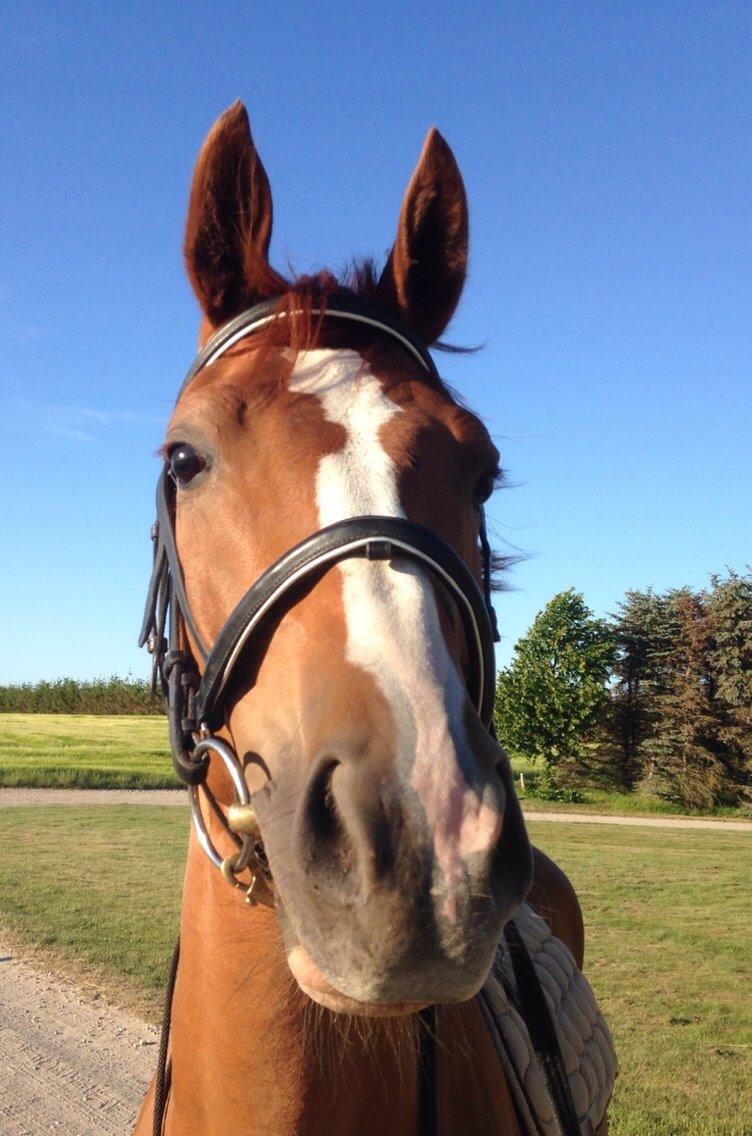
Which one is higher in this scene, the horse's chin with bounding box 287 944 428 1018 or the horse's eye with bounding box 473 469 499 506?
the horse's eye with bounding box 473 469 499 506

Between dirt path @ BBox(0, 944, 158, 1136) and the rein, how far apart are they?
2891mm

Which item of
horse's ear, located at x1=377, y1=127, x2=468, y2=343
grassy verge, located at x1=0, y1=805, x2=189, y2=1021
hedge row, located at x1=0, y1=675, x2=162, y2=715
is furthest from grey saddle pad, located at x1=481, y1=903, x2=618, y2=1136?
hedge row, located at x1=0, y1=675, x2=162, y2=715

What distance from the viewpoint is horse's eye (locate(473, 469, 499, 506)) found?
2.10 m

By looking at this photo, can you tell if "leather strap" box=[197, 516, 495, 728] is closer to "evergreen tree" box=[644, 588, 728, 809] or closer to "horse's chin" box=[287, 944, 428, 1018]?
"horse's chin" box=[287, 944, 428, 1018]

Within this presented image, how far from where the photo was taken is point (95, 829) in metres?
15.8

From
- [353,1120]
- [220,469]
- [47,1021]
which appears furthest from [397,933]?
[47,1021]

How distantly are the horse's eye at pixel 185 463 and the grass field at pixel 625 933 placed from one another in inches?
190

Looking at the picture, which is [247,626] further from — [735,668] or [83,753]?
[735,668]

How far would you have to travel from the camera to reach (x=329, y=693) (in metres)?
1.42

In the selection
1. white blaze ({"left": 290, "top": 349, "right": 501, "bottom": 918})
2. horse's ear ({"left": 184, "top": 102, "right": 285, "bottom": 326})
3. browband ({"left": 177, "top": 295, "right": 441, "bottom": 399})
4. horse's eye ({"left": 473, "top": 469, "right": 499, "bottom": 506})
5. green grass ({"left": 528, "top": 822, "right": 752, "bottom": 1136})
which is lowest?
green grass ({"left": 528, "top": 822, "right": 752, "bottom": 1136})

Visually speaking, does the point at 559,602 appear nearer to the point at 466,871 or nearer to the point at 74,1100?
the point at 74,1100

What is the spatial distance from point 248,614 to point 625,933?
955 centimetres

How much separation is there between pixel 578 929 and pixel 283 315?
11.6 feet

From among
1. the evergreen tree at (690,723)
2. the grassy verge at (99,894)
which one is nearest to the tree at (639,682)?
the evergreen tree at (690,723)
